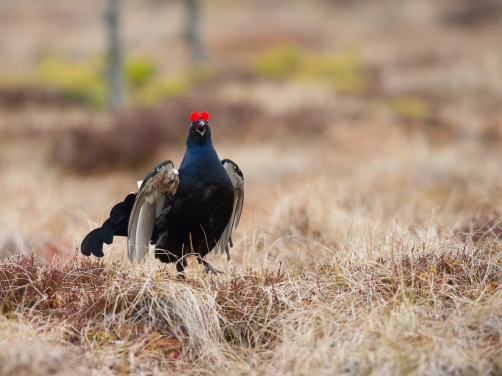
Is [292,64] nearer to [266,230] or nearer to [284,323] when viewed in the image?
[266,230]

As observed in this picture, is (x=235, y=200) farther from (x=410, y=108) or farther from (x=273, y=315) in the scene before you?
(x=410, y=108)

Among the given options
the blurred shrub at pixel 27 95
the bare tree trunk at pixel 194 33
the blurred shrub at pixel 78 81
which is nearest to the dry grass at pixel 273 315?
the blurred shrub at pixel 27 95

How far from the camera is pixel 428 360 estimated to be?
265 cm

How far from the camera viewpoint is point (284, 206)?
5441 mm

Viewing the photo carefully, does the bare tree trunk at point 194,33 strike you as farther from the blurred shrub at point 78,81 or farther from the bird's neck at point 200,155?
the bird's neck at point 200,155

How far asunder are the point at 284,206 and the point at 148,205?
6.06 feet

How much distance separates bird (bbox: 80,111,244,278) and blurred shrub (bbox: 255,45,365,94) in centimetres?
1262

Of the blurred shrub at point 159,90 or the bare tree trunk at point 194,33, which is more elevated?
the bare tree trunk at point 194,33

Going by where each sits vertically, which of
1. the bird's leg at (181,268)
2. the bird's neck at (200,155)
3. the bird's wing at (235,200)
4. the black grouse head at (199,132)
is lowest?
the bird's leg at (181,268)

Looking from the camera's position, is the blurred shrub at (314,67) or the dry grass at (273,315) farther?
the blurred shrub at (314,67)

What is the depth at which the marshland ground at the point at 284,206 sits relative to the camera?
9.57ft

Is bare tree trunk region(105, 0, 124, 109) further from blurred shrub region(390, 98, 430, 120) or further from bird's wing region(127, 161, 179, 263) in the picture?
bird's wing region(127, 161, 179, 263)

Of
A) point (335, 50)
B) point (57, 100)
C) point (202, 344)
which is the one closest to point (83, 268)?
point (202, 344)

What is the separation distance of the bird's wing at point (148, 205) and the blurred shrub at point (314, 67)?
1266cm
